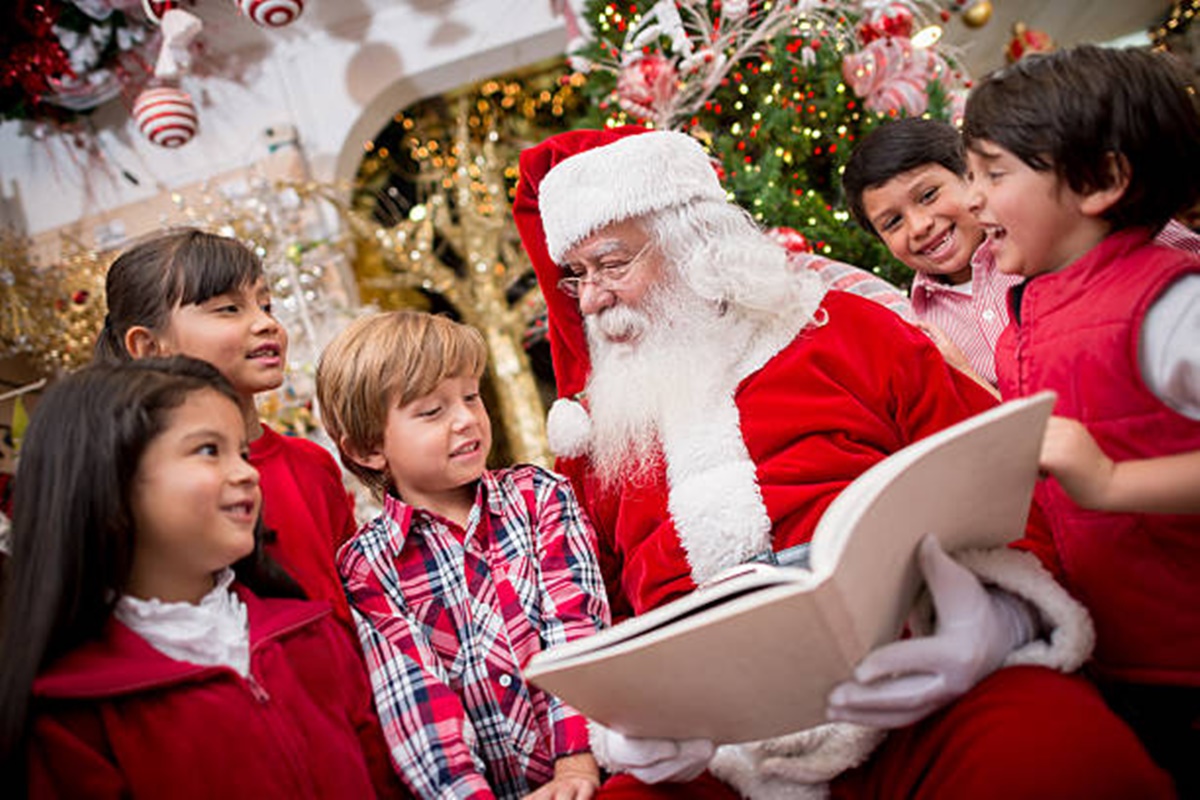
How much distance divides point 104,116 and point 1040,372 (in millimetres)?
4642

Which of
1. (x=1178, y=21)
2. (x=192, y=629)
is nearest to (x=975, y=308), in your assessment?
(x=192, y=629)

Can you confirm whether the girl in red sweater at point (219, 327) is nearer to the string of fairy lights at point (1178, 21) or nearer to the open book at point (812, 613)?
the open book at point (812, 613)

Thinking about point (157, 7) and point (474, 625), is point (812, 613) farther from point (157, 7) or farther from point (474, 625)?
point (157, 7)

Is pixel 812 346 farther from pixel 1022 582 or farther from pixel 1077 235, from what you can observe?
pixel 1022 582

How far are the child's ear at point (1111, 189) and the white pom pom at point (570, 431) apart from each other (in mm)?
1007

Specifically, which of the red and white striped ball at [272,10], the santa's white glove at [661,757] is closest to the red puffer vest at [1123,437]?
the santa's white glove at [661,757]

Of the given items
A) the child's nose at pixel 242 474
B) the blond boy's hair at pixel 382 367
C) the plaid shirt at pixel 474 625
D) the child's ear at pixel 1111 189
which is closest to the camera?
the child's ear at pixel 1111 189

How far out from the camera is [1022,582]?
3.81ft

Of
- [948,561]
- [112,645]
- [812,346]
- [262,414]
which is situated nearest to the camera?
[948,561]

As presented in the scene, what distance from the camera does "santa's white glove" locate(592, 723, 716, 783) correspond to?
119cm

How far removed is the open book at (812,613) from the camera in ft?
3.10

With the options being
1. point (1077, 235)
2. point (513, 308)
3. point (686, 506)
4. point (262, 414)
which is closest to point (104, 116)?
point (262, 414)

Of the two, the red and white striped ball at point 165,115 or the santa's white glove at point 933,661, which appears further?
the red and white striped ball at point 165,115

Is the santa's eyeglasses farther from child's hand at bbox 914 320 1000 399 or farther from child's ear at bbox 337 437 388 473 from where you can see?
child's hand at bbox 914 320 1000 399
